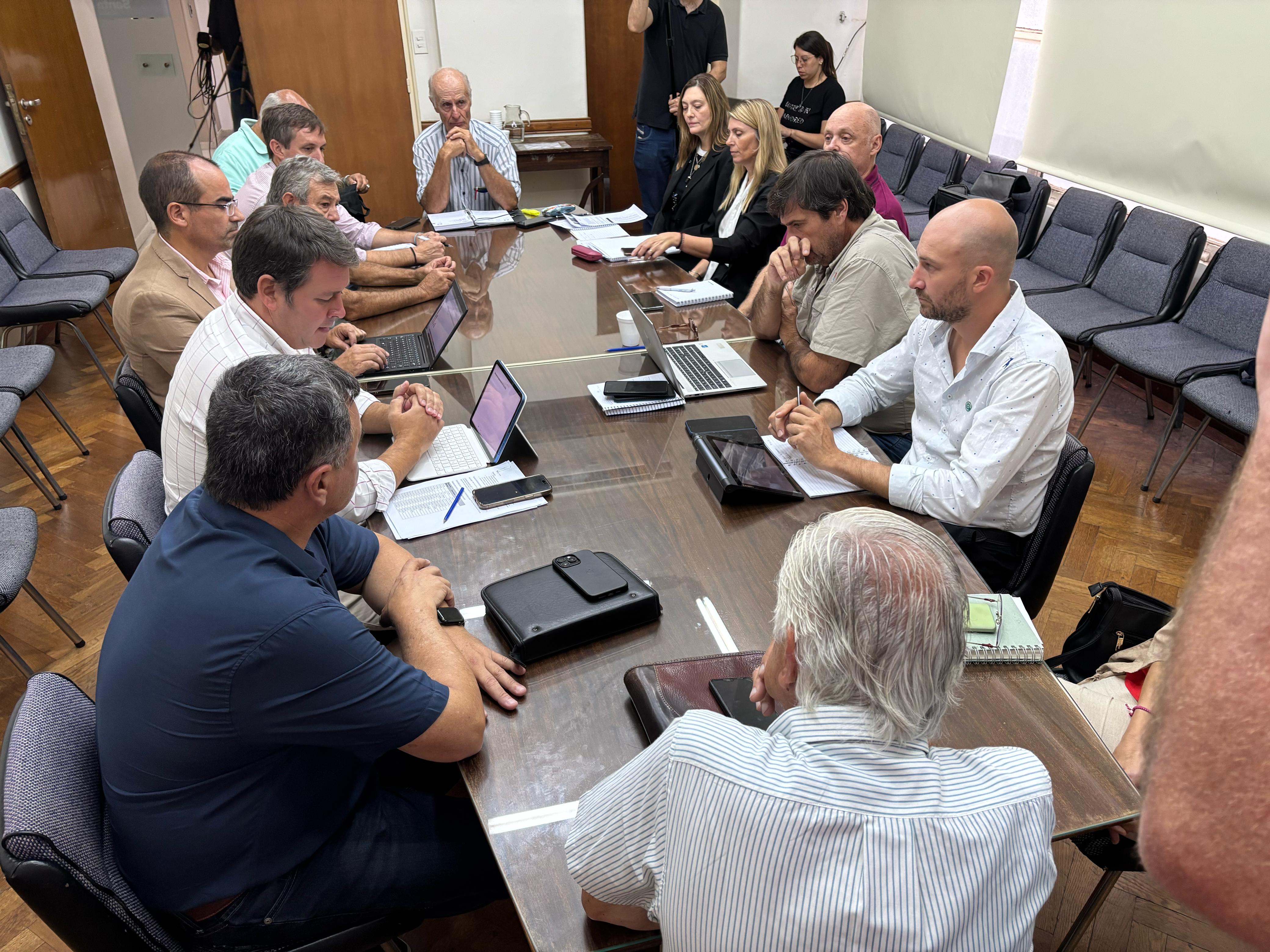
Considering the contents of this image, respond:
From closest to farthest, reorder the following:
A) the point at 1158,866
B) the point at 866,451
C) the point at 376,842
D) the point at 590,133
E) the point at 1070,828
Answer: the point at 1158,866 → the point at 1070,828 → the point at 376,842 → the point at 866,451 → the point at 590,133

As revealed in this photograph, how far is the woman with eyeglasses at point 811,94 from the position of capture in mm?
5859

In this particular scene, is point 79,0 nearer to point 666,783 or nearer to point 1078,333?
point 1078,333

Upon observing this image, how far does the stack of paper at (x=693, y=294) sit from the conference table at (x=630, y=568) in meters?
0.35

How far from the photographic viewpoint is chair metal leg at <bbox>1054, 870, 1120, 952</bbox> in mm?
1614

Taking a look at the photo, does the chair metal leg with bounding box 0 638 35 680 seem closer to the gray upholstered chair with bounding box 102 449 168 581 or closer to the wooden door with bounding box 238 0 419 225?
the gray upholstered chair with bounding box 102 449 168 581

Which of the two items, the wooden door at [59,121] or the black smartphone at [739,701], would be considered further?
the wooden door at [59,121]

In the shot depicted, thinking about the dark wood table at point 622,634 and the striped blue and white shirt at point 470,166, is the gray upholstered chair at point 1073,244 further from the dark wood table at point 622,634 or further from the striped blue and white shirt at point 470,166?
the striped blue and white shirt at point 470,166

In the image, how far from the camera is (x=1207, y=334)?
354 cm

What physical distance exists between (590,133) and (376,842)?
19.8 feet

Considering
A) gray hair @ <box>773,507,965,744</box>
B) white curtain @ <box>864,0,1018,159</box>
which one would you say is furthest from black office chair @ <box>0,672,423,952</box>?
white curtain @ <box>864,0,1018,159</box>

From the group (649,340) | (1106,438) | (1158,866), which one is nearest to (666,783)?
(1158,866)

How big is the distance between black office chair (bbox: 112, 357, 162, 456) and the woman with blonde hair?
2125mm

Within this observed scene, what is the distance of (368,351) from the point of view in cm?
263

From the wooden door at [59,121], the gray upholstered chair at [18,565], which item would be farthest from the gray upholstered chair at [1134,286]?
the wooden door at [59,121]
